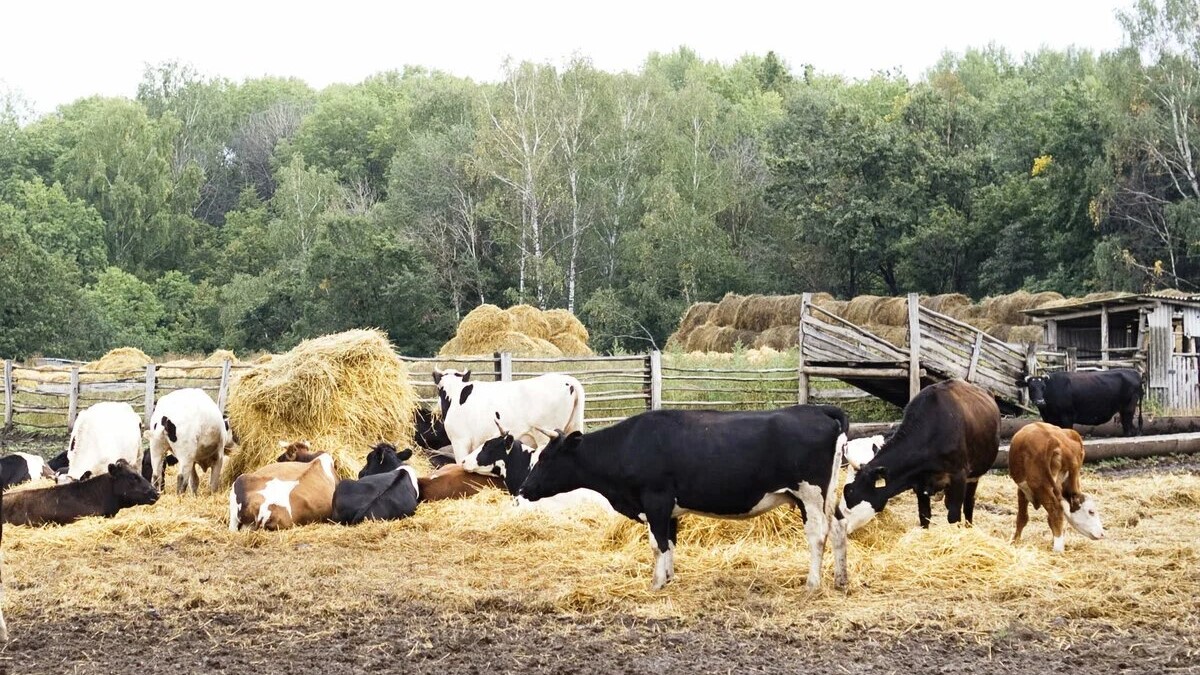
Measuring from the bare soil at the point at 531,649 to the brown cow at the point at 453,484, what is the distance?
4748mm

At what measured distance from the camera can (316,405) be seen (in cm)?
1419

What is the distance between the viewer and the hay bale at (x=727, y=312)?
34.8 m

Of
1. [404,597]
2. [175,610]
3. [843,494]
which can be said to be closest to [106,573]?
[175,610]

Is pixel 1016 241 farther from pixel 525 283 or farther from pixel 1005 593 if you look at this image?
pixel 1005 593

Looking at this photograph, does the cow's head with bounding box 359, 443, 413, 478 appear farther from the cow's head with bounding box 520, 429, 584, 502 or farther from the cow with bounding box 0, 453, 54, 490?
the cow with bounding box 0, 453, 54, 490

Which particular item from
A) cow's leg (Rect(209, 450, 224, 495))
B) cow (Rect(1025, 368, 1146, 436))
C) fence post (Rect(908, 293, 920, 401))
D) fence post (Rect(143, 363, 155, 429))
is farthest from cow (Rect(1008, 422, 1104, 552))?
fence post (Rect(143, 363, 155, 429))

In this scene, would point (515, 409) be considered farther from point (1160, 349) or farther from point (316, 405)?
point (1160, 349)

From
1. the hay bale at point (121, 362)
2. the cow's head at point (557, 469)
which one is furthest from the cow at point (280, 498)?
the hay bale at point (121, 362)

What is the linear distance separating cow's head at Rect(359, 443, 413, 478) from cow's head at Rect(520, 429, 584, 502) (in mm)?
4157

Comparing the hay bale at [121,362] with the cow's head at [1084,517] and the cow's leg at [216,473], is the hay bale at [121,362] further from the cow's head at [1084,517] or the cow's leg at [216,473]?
the cow's head at [1084,517]

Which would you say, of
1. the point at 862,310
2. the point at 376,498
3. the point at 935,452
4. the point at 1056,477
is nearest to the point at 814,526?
the point at 935,452

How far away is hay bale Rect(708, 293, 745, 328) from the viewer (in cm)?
3478

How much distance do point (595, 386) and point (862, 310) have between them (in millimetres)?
10273

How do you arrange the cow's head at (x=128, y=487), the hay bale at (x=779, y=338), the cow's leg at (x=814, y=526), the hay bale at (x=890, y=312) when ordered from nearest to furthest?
the cow's leg at (x=814, y=526) < the cow's head at (x=128, y=487) < the hay bale at (x=890, y=312) < the hay bale at (x=779, y=338)
